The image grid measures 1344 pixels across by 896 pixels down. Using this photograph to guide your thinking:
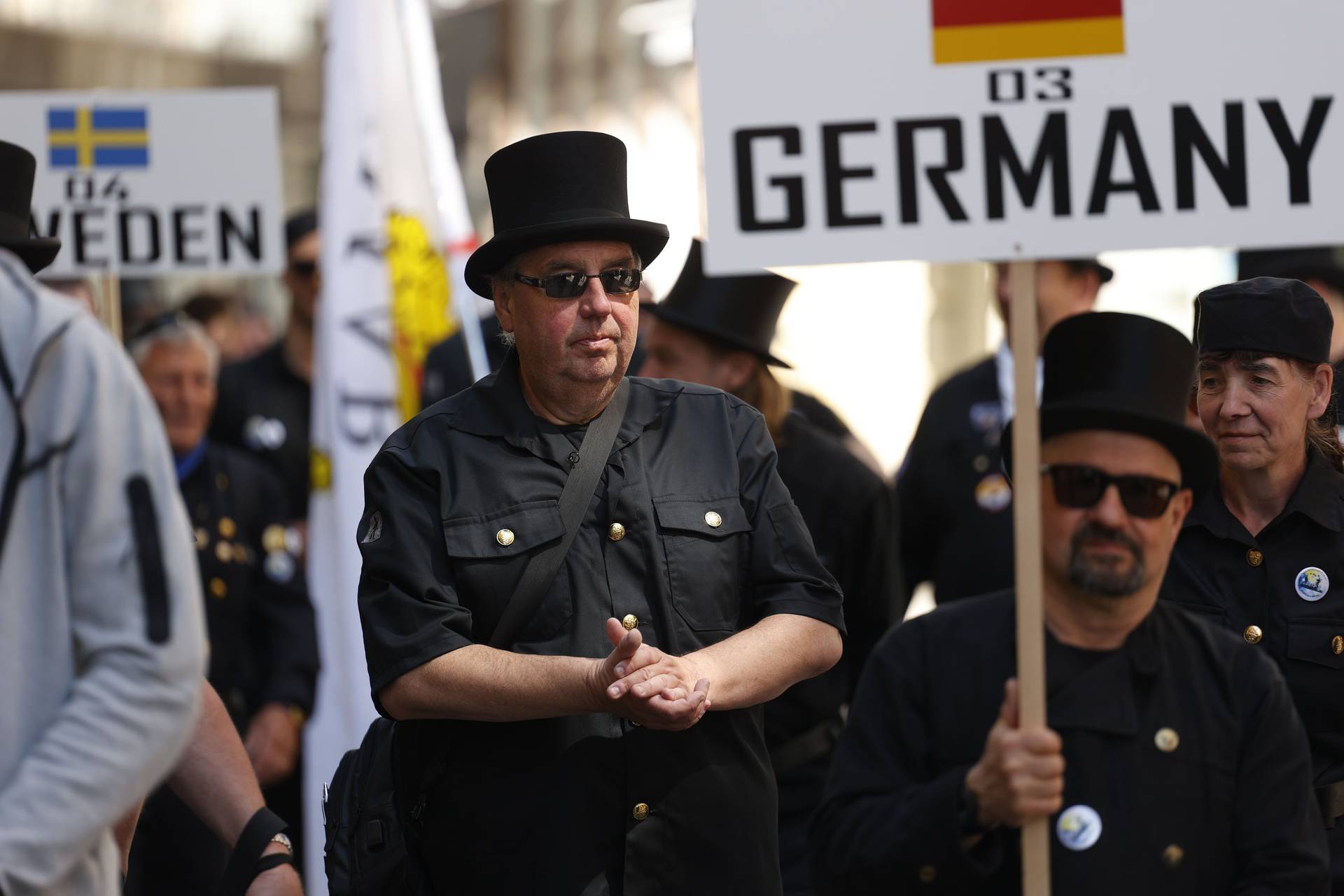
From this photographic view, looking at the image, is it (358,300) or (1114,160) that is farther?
(358,300)

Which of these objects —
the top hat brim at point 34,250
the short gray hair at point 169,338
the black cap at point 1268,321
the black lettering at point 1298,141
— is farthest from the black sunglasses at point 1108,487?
the short gray hair at point 169,338

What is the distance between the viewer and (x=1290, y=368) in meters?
4.75

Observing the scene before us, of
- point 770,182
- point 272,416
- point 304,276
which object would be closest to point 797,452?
point 770,182

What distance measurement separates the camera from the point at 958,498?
750cm

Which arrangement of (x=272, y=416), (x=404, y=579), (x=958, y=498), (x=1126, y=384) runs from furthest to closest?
(x=272, y=416), (x=958, y=498), (x=404, y=579), (x=1126, y=384)

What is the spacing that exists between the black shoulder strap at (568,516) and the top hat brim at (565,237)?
34 cm

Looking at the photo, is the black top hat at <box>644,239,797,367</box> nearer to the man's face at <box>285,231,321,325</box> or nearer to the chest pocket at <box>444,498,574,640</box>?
the chest pocket at <box>444,498,574,640</box>

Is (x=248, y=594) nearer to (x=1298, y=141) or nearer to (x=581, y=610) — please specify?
(x=581, y=610)

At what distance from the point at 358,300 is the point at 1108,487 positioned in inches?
178

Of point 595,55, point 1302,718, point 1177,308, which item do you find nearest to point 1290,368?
point 1302,718

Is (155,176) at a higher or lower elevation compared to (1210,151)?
higher

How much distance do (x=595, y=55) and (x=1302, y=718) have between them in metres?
17.1

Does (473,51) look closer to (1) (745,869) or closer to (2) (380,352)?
(2) (380,352)

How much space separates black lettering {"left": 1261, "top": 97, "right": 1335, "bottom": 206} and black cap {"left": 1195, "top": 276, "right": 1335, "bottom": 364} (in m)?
0.87
